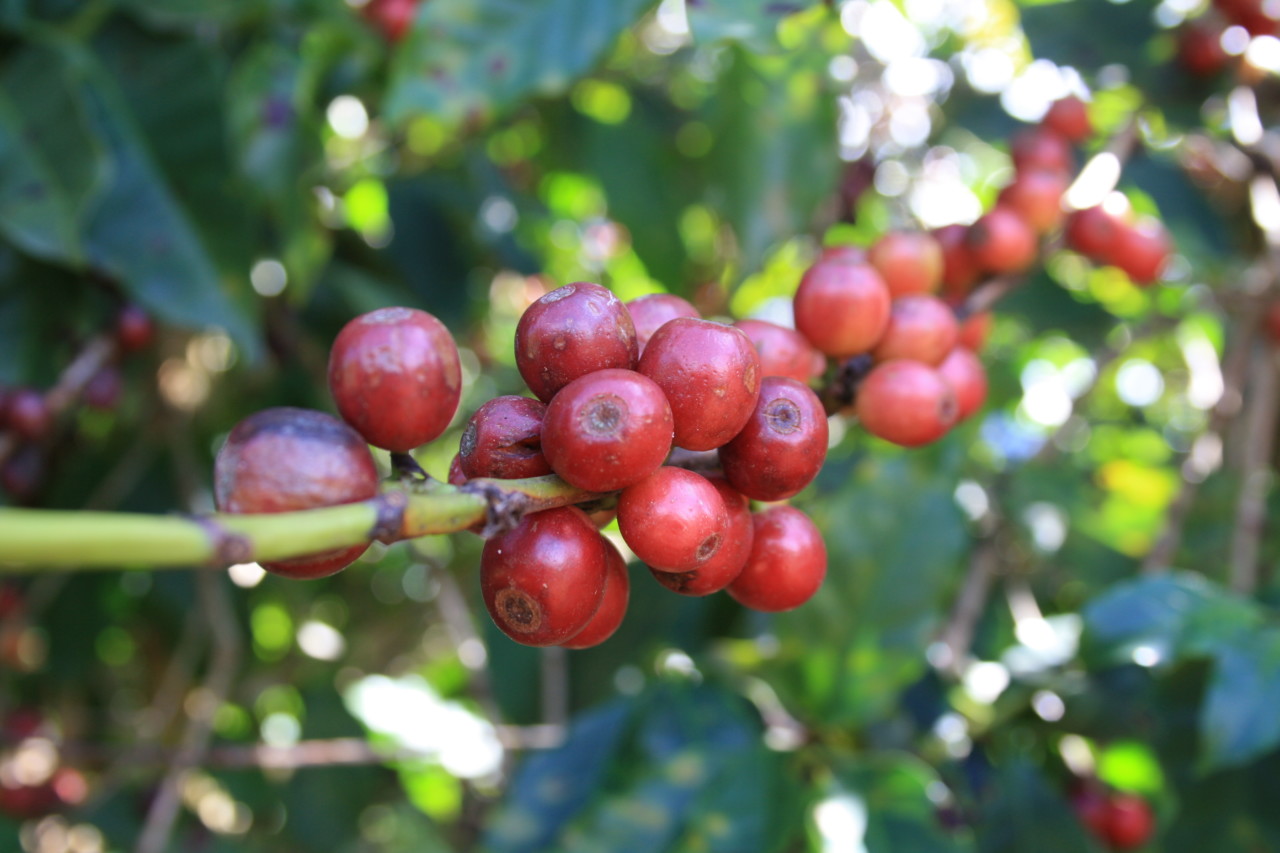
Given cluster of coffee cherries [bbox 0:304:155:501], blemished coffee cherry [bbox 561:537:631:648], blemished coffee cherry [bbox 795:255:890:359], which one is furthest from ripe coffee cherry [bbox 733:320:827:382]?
cluster of coffee cherries [bbox 0:304:155:501]

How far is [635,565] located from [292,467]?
184 centimetres

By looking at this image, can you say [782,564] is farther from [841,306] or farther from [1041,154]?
[1041,154]

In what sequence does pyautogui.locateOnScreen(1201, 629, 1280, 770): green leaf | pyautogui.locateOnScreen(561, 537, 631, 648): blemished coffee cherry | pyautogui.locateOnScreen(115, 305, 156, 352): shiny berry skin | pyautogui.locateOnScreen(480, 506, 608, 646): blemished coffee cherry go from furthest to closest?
pyautogui.locateOnScreen(115, 305, 156, 352): shiny berry skin < pyautogui.locateOnScreen(1201, 629, 1280, 770): green leaf < pyautogui.locateOnScreen(561, 537, 631, 648): blemished coffee cherry < pyautogui.locateOnScreen(480, 506, 608, 646): blemished coffee cherry

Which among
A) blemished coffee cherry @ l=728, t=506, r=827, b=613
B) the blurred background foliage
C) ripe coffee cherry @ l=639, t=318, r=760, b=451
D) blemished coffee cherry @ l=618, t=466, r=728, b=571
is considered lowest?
the blurred background foliage

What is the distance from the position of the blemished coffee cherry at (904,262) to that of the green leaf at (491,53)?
2.42 ft

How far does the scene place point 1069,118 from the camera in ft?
6.32

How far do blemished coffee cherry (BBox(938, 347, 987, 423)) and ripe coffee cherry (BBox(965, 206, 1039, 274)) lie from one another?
1.03 feet

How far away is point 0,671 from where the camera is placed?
2.68 meters

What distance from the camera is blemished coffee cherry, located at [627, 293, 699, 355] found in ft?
2.87

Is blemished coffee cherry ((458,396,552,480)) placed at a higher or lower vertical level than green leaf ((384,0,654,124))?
higher

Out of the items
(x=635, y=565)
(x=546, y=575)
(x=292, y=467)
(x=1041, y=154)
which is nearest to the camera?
(x=292, y=467)

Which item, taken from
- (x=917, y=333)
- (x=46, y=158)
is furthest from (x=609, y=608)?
(x=46, y=158)

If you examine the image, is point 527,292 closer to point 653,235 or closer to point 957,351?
point 653,235

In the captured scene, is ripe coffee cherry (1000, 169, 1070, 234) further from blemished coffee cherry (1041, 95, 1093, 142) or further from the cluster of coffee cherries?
the cluster of coffee cherries
